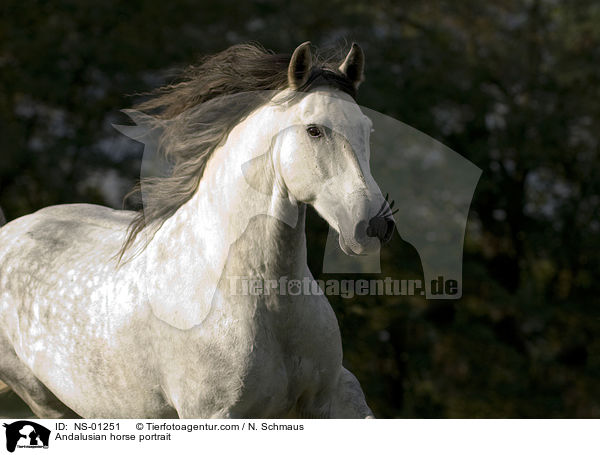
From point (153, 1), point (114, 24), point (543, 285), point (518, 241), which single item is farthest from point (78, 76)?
point (543, 285)

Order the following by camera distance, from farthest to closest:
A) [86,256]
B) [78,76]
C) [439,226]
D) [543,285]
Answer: [543,285], [78,76], [439,226], [86,256]

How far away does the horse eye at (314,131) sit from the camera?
202 cm

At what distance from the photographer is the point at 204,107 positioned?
2422 millimetres

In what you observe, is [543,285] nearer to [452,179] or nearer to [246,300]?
[452,179]

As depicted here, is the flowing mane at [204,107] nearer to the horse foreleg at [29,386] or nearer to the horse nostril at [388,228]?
the horse nostril at [388,228]

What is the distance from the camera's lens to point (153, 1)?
8781mm

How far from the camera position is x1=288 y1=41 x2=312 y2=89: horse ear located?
2.10 m

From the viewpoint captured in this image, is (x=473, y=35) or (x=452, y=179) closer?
(x=452, y=179)

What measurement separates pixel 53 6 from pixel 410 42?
4.45 m

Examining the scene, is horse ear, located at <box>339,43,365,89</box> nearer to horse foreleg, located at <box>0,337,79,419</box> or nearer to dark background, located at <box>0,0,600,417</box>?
horse foreleg, located at <box>0,337,79,419</box>

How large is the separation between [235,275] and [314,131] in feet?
1.74

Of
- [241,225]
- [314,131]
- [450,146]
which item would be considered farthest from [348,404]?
[450,146]
